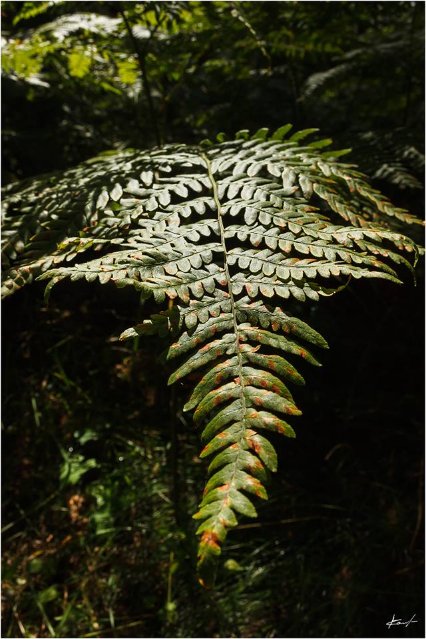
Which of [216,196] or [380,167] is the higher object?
[380,167]

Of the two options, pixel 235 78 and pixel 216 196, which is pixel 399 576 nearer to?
pixel 216 196

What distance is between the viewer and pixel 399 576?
6.35ft

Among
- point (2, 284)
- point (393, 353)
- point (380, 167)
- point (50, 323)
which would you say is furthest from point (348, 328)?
point (2, 284)

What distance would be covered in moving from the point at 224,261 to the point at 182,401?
1576 millimetres

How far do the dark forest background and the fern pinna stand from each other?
0.50 m

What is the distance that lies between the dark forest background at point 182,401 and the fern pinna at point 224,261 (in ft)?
1.65

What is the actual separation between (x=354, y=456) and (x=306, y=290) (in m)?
1.56

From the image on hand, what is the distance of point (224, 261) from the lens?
41.8 inches

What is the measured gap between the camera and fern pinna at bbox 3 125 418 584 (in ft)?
2.61

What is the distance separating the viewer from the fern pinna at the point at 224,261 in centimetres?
80

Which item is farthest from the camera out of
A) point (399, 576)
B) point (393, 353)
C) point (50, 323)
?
point (50, 323)
